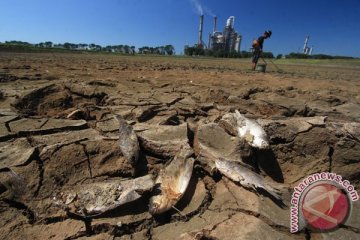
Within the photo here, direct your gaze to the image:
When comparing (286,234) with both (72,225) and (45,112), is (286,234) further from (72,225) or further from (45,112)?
(45,112)

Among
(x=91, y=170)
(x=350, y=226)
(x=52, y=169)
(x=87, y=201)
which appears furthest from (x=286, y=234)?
(x=52, y=169)

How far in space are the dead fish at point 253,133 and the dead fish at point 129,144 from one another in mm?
1083

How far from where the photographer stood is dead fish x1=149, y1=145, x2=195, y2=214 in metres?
1.91

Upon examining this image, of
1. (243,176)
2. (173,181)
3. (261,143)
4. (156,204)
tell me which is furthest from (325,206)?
(156,204)

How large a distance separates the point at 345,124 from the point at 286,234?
1.86m

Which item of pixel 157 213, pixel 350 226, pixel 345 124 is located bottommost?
pixel 350 226

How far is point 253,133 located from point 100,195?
1.61 meters

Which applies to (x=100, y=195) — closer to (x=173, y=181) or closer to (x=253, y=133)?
(x=173, y=181)

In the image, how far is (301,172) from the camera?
8.74 feet

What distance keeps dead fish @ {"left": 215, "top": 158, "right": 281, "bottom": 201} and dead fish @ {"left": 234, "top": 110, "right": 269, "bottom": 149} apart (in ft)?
1.36

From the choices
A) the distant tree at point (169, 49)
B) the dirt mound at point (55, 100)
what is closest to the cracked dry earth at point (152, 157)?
the dirt mound at point (55, 100)

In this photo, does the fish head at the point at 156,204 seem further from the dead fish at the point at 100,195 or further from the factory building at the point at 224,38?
the factory building at the point at 224,38

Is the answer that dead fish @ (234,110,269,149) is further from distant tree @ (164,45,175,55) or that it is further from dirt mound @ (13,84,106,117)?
distant tree @ (164,45,175,55)

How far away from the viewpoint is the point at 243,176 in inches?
86.4
